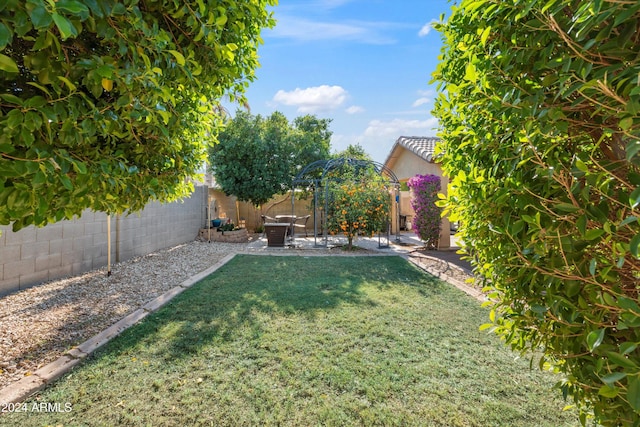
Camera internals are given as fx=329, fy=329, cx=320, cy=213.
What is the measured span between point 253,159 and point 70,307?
34.2 feet

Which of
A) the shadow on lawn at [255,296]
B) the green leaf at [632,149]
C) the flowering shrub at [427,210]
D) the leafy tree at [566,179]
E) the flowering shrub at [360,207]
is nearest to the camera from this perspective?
the green leaf at [632,149]

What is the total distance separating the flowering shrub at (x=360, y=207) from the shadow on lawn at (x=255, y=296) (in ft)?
5.27

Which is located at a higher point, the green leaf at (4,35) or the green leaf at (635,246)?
the green leaf at (4,35)

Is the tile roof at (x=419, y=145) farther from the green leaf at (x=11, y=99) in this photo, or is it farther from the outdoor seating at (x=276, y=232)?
the green leaf at (x=11, y=99)

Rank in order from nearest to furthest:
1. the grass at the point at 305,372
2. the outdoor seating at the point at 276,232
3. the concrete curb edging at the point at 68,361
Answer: the grass at the point at 305,372, the concrete curb edging at the point at 68,361, the outdoor seating at the point at 276,232

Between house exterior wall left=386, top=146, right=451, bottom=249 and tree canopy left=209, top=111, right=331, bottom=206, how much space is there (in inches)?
191

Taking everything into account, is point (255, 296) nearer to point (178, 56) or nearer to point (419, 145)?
point (178, 56)

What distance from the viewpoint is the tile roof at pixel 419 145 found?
39.2 feet

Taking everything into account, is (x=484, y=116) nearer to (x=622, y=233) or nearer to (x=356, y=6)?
(x=622, y=233)

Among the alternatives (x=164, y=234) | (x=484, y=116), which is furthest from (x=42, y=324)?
(x=164, y=234)

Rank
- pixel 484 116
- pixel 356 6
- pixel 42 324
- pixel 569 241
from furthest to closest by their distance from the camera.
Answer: pixel 356 6 → pixel 42 324 → pixel 484 116 → pixel 569 241

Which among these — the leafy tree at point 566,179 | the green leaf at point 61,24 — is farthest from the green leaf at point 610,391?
the green leaf at point 61,24

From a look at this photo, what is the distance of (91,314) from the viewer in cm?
468

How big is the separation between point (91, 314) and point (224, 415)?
3250mm
